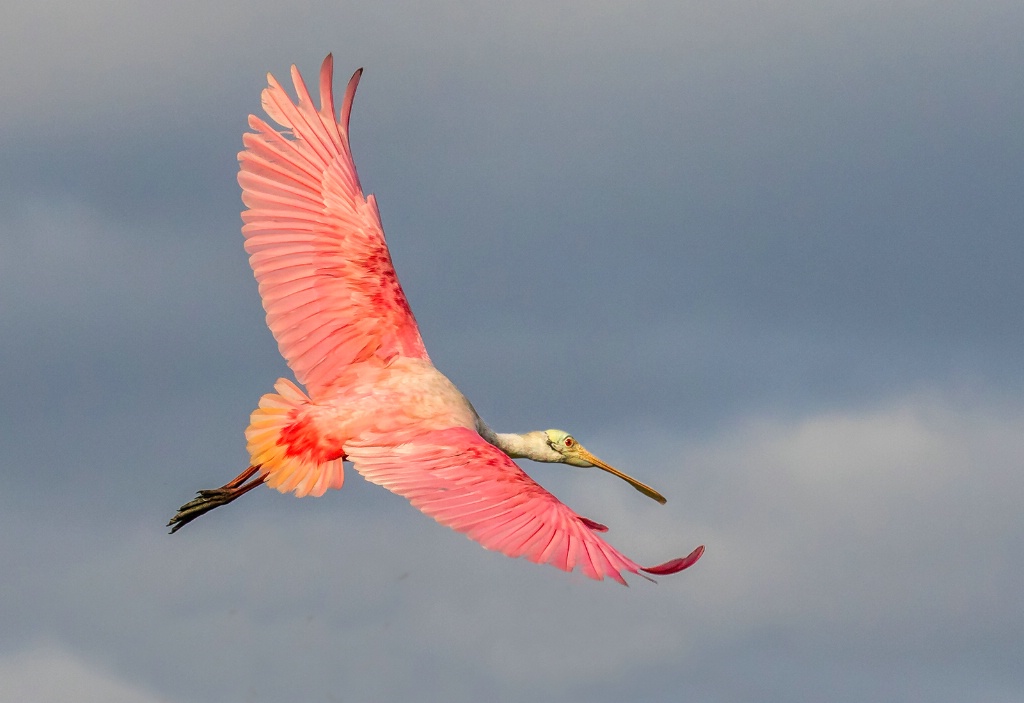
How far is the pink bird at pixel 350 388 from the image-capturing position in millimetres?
19297

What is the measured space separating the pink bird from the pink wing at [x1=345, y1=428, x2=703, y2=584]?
20mm

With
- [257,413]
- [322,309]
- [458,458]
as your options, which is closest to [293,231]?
[322,309]

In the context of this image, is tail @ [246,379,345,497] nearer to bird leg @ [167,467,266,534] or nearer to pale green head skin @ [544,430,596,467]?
bird leg @ [167,467,266,534]

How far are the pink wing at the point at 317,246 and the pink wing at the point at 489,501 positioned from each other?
7.46 ft

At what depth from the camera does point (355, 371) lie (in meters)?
22.9

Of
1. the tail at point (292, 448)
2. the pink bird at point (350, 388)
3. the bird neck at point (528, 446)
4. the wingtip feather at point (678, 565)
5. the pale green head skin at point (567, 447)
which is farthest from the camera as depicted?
the pale green head skin at point (567, 447)

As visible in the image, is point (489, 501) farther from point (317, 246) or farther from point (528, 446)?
point (528, 446)

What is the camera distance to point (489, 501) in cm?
1950

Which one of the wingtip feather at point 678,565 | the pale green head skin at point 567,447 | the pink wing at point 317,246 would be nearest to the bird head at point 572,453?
the pale green head skin at point 567,447

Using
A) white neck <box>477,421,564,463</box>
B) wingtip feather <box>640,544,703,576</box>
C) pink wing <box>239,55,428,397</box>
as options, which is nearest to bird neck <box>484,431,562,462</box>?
white neck <box>477,421,564,463</box>

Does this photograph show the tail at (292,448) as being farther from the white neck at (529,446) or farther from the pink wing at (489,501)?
the white neck at (529,446)

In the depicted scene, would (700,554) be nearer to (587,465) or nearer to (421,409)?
(421,409)

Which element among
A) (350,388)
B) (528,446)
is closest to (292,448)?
(350,388)

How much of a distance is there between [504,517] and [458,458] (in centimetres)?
159
